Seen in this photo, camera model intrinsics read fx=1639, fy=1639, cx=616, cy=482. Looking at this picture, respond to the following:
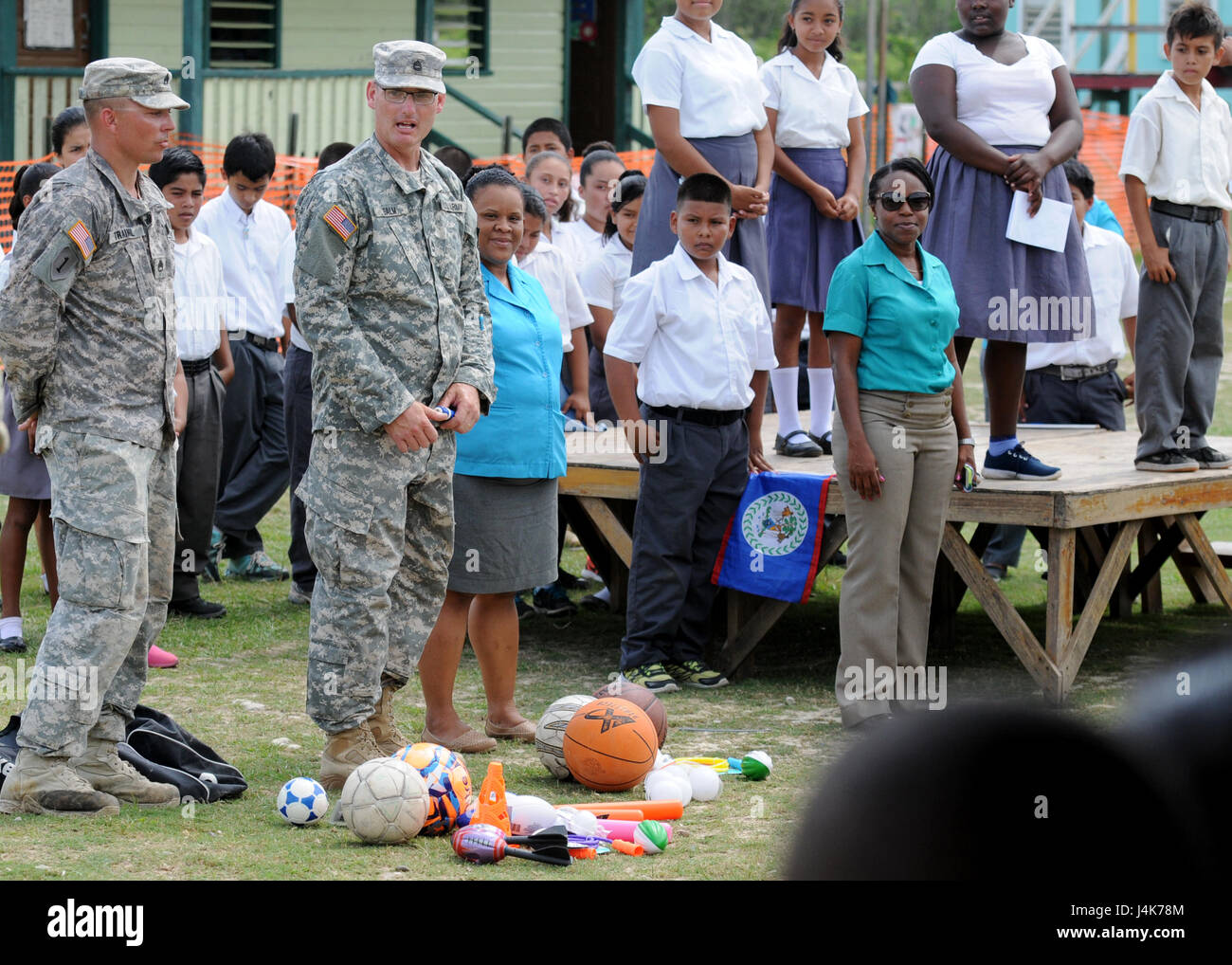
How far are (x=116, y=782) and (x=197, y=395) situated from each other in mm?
3391

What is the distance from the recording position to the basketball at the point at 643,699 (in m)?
5.86

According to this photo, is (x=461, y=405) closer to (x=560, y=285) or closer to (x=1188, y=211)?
(x=560, y=285)

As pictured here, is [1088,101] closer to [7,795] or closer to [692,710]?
[692,710]

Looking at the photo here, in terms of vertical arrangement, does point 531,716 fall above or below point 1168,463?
below

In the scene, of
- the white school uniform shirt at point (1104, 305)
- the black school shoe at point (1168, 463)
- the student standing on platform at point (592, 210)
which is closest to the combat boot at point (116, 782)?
the black school shoe at point (1168, 463)

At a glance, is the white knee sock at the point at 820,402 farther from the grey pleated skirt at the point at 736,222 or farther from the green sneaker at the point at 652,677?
the green sneaker at the point at 652,677

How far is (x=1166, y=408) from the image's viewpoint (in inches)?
284

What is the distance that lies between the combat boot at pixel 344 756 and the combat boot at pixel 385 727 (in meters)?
0.15

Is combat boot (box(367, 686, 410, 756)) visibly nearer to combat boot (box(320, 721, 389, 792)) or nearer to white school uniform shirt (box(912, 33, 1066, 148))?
combat boot (box(320, 721, 389, 792))

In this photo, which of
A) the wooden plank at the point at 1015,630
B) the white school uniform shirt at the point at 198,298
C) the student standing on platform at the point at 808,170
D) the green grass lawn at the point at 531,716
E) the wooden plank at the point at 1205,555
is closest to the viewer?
the green grass lawn at the point at 531,716

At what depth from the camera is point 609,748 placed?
18.0 ft

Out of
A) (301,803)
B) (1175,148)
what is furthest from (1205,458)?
(301,803)

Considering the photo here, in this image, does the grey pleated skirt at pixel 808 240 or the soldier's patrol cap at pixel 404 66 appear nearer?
the soldier's patrol cap at pixel 404 66
